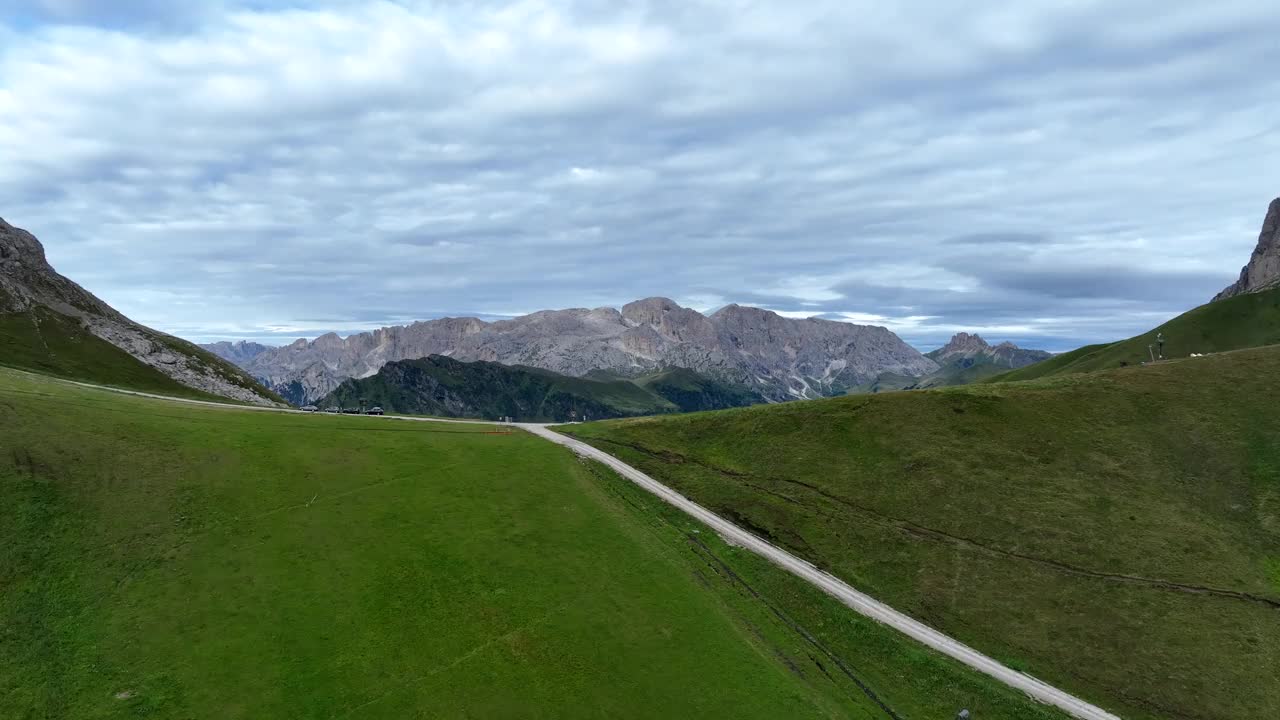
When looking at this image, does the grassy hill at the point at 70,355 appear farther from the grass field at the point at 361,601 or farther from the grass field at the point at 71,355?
the grass field at the point at 361,601

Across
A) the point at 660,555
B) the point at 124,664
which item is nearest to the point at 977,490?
the point at 660,555

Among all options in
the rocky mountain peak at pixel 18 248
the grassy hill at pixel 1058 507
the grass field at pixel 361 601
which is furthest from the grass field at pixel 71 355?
the grassy hill at pixel 1058 507

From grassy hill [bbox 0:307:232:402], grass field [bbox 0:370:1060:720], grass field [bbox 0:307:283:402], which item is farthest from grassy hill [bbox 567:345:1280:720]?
grassy hill [bbox 0:307:232:402]

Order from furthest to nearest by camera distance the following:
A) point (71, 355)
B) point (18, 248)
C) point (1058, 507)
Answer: point (18, 248) → point (71, 355) → point (1058, 507)

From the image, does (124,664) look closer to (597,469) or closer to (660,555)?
(660,555)

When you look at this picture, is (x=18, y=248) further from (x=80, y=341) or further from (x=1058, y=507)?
(x=1058, y=507)

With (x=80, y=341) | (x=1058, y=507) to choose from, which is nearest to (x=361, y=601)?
(x=1058, y=507)
